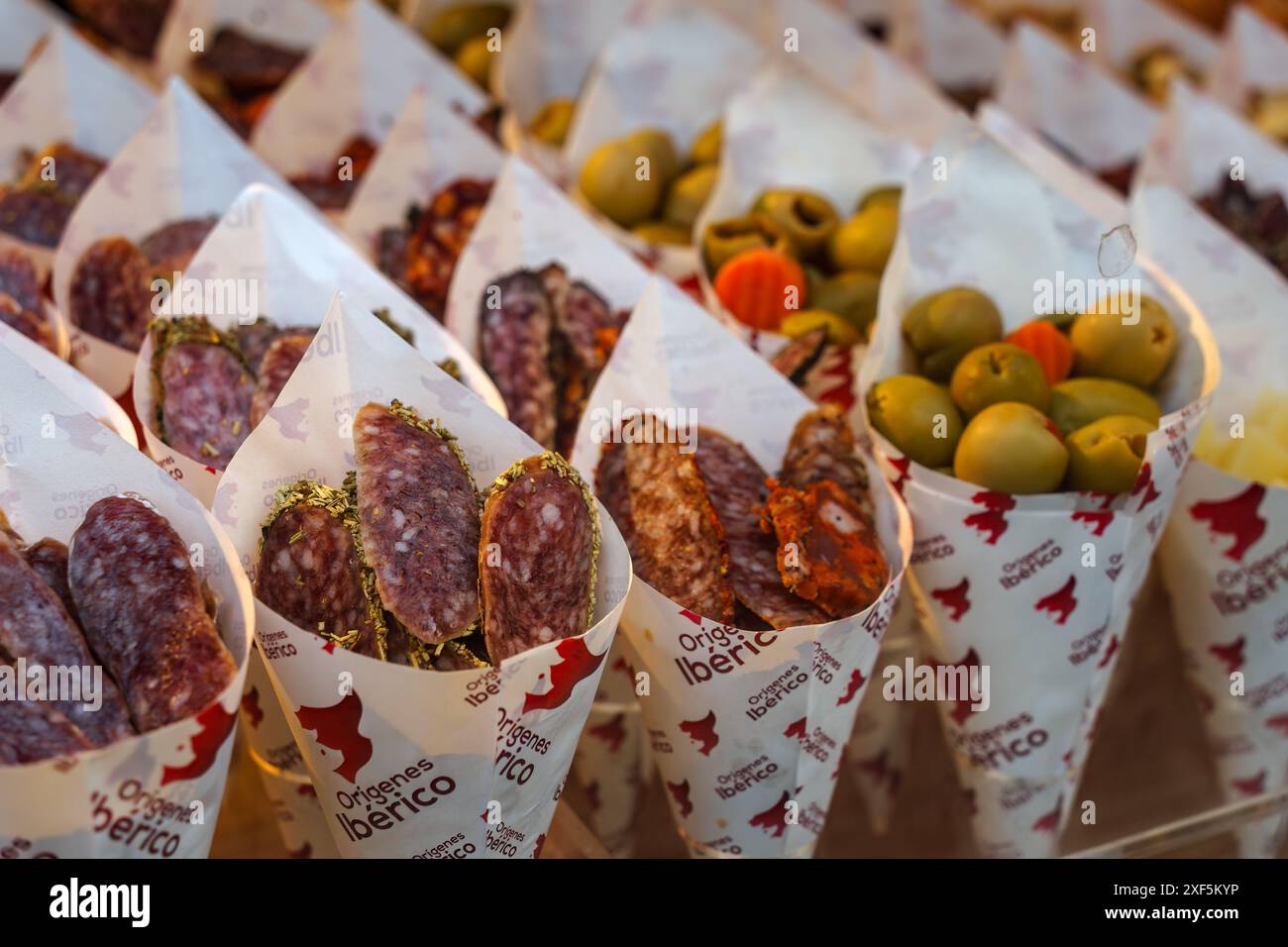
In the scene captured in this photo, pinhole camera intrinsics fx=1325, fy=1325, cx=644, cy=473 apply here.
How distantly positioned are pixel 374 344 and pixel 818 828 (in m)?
0.77

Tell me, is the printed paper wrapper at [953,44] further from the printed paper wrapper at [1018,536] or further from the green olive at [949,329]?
the green olive at [949,329]

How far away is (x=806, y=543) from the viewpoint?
143 cm

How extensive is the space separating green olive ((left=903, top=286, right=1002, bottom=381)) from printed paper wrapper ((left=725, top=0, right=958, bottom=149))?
0.65m

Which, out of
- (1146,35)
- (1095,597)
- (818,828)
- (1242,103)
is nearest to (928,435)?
(1095,597)

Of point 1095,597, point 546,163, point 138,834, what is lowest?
point 138,834

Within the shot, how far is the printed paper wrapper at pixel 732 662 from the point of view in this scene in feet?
4.46

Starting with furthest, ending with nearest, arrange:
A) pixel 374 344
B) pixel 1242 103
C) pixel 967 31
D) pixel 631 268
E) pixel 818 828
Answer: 1. pixel 967 31
2. pixel 1242 103
3. pixel 631 268
4. pixel 818 828
5. pixel 374 344

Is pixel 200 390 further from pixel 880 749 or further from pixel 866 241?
pixel 880 749

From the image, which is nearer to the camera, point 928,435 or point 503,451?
point 503,451

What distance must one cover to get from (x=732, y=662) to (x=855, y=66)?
70.8 inches

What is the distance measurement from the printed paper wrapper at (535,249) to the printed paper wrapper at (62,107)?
813 mm

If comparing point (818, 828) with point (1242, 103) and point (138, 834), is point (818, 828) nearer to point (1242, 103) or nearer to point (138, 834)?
point (138, 834)

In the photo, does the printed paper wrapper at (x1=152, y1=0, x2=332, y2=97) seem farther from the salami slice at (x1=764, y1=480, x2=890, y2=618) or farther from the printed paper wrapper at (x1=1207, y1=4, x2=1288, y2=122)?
the printed paper wrapper at (x1=1207, y1=4, x2=1288, y2=122)

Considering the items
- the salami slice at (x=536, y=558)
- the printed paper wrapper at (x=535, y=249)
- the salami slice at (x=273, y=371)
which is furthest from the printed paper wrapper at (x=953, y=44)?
the salami slice at (x=536, y=558)
